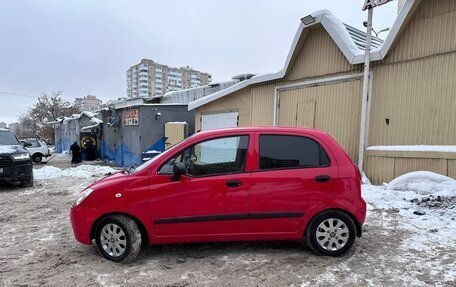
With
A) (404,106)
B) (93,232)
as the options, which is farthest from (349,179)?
(404,106)

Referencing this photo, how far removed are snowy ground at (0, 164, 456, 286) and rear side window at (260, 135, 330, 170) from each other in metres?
1.20

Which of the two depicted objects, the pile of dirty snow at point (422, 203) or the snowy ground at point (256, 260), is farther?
the pile of dirty snow at point (422, 203)

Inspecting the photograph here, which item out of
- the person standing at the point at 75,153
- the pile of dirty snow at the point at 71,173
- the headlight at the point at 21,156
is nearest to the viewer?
the headlight at the point at 21,156

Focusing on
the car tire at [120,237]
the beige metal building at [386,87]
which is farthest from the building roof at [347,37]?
the car tire at [120,237]

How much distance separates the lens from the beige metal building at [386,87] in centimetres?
699

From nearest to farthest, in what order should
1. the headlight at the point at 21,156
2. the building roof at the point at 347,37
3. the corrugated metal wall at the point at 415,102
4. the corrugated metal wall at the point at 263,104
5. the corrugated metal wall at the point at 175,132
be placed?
the corrugated metal wall at the point at 415,102
the building roof at the point at 347,37
the headlight at the point at 21,156
the corrugated metal wall at the point at 263,104
the corrugated metal wall at the point at 175,132

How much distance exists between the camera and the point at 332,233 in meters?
4.16

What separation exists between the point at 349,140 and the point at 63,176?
1075 cm

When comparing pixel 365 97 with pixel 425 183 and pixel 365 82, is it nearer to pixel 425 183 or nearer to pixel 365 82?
pixel 365 82

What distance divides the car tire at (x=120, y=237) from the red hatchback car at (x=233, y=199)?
0.01 metres

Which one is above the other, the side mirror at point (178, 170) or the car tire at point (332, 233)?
the side mirror at point (178, 170)

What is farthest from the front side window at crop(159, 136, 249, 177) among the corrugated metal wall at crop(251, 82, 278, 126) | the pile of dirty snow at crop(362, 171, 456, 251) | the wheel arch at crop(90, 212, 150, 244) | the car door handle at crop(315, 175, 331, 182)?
the corrugated metal wall at crop(251, 82, 278, 126)

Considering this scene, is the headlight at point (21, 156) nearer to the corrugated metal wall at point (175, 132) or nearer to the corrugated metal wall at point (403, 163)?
the corrugated metal wall at point (175, 132)

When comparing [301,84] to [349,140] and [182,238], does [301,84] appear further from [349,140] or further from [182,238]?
[182,238]
